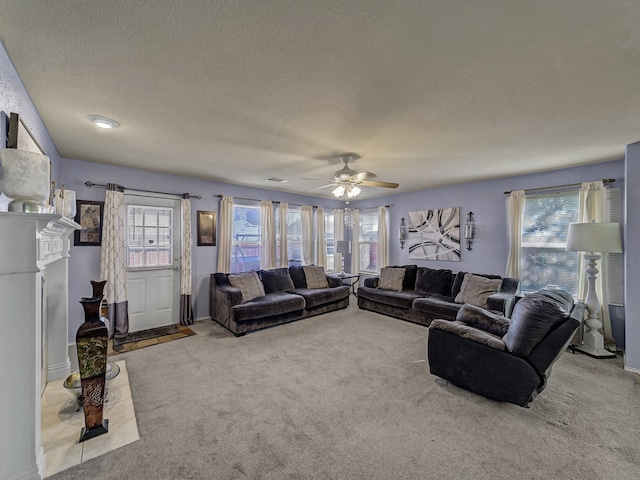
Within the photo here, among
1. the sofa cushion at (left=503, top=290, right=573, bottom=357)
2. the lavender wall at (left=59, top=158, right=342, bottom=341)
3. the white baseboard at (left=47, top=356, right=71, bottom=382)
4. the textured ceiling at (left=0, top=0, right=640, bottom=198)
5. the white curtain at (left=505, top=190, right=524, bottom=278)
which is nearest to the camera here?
the textured ceiling at (left=0, top=0, right=640, bottom=198)

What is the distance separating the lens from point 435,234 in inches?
217

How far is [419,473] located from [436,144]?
2879 mm

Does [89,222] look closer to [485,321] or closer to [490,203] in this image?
[485,321]

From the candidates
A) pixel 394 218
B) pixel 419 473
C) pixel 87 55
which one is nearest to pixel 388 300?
pixel 394 218

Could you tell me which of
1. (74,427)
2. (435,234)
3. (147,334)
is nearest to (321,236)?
(435,234)

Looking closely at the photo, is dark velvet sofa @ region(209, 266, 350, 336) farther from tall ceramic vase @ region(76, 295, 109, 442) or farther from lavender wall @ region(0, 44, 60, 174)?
lavender wall @ region(0, 44, 60, 174)

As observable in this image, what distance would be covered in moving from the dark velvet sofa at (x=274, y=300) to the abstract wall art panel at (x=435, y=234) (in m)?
1.83

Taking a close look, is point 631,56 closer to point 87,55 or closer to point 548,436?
point 548,436

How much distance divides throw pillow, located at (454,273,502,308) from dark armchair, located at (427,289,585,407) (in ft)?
5.12

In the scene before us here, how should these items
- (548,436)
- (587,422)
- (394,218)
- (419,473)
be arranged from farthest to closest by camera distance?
(394,218), (587,422), (548,436), (419,473)

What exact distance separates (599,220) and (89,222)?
6.95 metres

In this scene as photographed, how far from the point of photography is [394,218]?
20.6ft

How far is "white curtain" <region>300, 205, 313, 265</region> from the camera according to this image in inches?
245

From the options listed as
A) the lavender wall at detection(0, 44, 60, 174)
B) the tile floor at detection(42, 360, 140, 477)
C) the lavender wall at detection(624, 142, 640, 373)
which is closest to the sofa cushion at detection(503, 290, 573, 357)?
the lavender wall at detection(624, 142, 640, 373)
